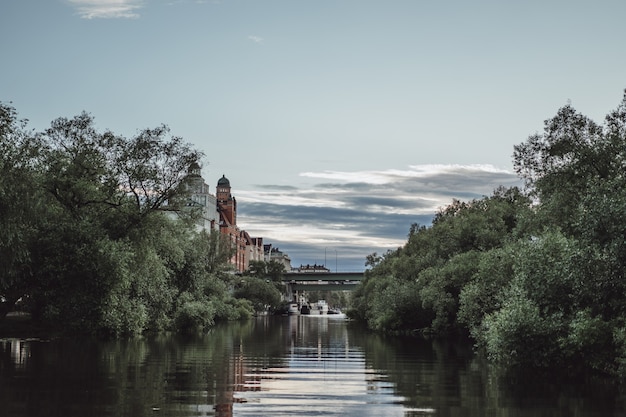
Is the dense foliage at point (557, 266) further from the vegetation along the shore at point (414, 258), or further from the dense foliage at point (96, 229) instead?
the dense foliage at point (96, 229)

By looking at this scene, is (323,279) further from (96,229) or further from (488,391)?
(488,391)

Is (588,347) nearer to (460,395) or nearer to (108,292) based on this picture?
(460,395)

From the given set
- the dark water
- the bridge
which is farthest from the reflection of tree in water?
the bridge

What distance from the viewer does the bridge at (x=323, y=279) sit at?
16538 cm

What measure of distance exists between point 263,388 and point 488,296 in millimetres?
27201

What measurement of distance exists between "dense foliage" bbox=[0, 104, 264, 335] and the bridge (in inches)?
3981

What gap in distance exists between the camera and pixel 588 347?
97.1 ft

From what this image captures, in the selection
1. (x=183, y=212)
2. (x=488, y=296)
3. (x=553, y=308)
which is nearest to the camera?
(x=553, y=308)

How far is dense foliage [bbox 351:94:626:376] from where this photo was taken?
1097 inches

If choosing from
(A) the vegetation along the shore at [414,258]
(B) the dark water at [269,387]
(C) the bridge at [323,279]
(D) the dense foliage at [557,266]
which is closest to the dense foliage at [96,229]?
(A) the vegetation along the shore at [414,258]

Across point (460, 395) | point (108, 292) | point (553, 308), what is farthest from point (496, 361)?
point (108, 292)

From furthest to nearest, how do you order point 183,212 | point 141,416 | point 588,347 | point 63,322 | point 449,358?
point 183,212, point 63,322, point 449,358, point 588,347, point 141,416

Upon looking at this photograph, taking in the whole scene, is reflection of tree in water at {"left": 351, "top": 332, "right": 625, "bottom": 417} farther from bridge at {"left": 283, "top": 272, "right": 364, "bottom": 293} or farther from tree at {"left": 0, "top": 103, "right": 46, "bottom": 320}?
bridge at {"left": 283, "top": 272, "right": 364, "bottom": 293}

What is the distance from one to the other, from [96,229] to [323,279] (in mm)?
Answer: 116000
